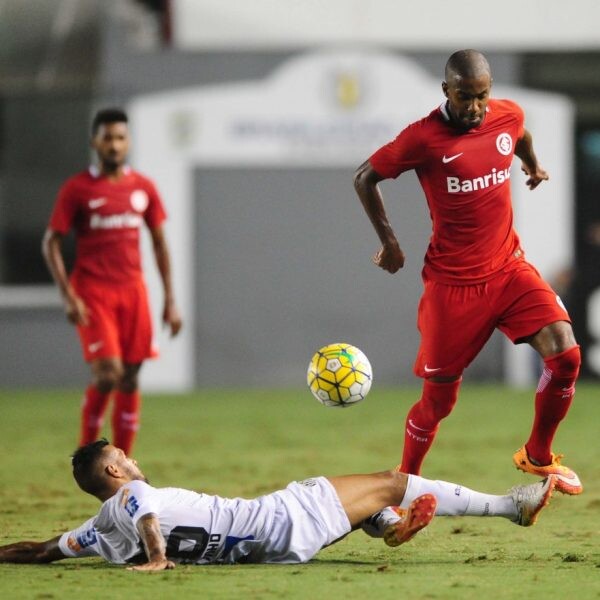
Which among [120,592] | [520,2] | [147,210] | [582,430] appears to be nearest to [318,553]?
[120,592]

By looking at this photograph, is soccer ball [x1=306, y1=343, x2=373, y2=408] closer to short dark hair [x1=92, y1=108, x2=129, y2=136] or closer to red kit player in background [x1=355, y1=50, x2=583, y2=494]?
red kit player in background [x1=355, y1=50, x2=583, y2=494]

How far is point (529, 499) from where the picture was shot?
6.57 m

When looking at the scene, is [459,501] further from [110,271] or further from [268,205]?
[268,205]

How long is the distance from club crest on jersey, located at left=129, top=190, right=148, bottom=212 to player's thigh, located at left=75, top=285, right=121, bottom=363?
62cm

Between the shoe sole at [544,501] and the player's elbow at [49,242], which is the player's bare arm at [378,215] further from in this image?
the player's elbow at [49,242]

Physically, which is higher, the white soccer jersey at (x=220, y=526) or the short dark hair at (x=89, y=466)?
the short dark hair at (x=89, y=466)

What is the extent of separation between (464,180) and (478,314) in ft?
2.25

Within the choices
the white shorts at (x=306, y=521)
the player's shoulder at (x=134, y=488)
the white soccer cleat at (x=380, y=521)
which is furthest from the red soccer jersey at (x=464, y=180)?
the player's shoulder at (x=134, y=488)

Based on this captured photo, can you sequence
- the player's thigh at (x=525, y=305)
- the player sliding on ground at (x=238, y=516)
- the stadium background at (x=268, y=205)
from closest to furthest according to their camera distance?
the player sliding on ground at (x=238, y=516) < the player's thigh at (x=525, y=305) < the stadium background at (x=268, y=205)

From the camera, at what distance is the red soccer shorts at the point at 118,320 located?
995 centimetres

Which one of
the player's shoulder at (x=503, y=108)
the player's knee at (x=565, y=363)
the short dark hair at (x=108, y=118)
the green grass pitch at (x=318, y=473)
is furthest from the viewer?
the short dark hair at (x=108, y=118)

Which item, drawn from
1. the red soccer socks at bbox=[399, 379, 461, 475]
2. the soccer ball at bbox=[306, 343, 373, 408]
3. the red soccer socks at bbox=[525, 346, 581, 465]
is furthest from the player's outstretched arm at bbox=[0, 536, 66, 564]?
the red soccer socks at bbox=[525, 346, 581, 465]

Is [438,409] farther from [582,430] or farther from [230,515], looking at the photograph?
[582,430]

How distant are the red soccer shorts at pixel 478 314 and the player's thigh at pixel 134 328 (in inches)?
118
